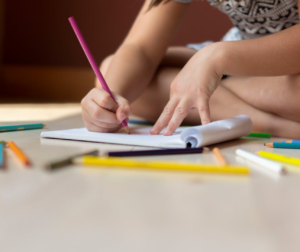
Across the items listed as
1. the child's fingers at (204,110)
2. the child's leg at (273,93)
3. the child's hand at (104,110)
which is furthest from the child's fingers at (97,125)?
the child's leg at (273,93)

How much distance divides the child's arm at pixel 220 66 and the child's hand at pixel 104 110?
0.06 m

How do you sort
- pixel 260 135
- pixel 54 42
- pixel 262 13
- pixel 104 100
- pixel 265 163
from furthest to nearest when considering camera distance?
pixel 54 42, pixel 262 13, pixel 260 135, pixel 104 100, pixel 265 163

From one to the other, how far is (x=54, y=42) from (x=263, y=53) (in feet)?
5.59

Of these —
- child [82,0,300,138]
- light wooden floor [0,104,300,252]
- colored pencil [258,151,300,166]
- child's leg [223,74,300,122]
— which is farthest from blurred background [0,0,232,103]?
light wooden floor [0,104,300,252]

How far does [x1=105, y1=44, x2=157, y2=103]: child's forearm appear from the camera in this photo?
79 centimetres

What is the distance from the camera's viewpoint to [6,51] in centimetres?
216

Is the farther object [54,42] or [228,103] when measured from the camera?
[54,42]

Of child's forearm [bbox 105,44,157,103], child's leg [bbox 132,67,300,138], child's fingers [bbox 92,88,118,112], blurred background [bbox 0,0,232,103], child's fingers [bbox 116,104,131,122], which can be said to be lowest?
blurred background [bbox 0,0,232,103]

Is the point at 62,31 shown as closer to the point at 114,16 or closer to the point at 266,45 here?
the point at 114,16

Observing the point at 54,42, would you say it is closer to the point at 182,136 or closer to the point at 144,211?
the point at 182,136

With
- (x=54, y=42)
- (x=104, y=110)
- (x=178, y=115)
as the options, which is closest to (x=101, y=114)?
(x=104, y=110)

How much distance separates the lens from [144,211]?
0.30 m

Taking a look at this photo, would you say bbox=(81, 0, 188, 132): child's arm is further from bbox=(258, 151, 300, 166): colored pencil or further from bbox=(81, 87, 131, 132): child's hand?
bbox=(258, 151, 300, 166): colored pencil

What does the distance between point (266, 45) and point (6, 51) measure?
1829 mm
